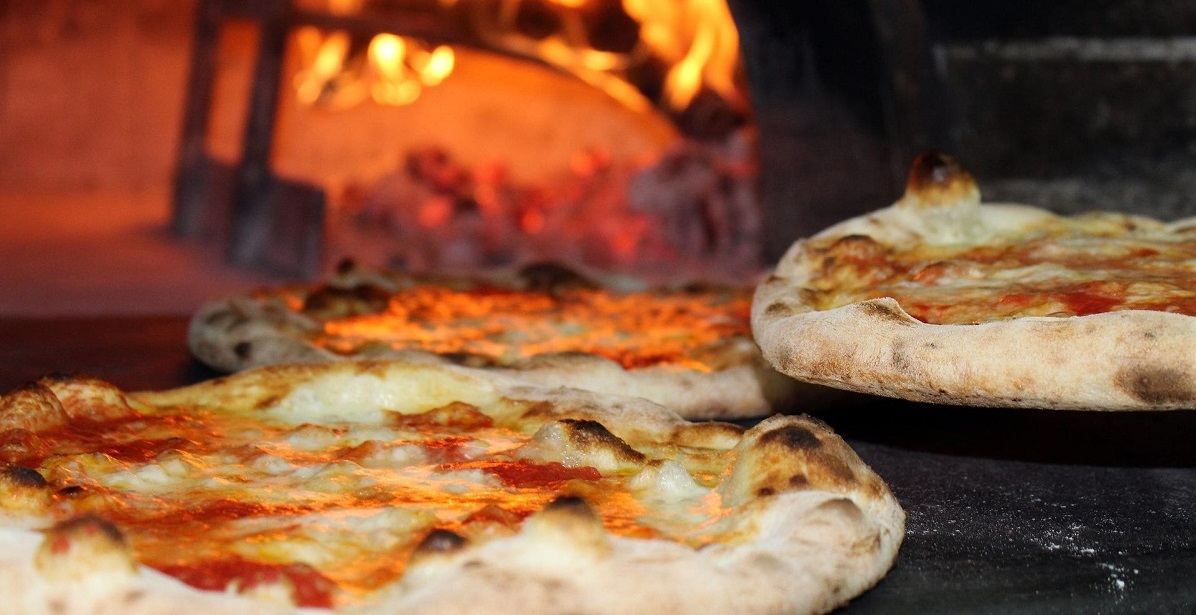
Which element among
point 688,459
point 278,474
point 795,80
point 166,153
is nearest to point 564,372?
point 688,459

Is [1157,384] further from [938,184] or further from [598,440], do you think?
[938,184]

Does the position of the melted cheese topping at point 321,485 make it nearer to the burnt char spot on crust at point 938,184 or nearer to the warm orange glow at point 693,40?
the burnt char spot on crust at point 938,184

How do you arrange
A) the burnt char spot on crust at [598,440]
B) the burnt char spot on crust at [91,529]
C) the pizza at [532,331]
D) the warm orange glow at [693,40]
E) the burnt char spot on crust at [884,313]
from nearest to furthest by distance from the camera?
the burnt char spot on crust at [91,529]
the burnt char spot on crust at [598,440]
the burnt char spot on crust at [884,313]
the pizza at [532,331]
the warm orange glow at [693,40]

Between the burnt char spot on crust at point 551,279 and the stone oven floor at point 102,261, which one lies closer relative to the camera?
the burnt char spot on crust at point 551,279

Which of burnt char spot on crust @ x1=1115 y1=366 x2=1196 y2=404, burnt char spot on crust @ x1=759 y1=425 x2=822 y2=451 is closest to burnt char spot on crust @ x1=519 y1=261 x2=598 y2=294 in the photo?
burnt char spot on crust @ x1=759 y1=425 x2=822 y2=451

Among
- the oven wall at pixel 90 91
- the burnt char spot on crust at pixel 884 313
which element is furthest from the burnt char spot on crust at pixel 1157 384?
the oven wall at pixel 90 91

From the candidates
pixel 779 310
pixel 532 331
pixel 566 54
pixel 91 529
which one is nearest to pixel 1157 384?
pixel 779 310

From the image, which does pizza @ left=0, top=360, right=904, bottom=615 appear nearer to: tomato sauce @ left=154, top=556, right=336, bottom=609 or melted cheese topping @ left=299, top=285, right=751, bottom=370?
tomato sauce @ left=154, top=556, right=336, bottom=609
